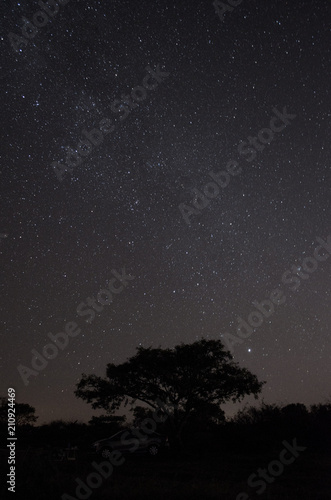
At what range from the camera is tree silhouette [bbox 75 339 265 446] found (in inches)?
1053

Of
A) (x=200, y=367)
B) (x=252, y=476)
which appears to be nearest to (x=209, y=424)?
(x=200, y=367)

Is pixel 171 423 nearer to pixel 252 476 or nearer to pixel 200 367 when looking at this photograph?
pixel 200 367

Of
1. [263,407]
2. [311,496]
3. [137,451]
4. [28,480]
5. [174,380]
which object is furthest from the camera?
[263,407]

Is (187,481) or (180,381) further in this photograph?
(180,381)

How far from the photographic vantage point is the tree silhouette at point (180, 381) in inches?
A: 1053

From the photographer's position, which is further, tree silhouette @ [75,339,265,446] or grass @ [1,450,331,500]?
tree silhouette @ [75,339,265,446]

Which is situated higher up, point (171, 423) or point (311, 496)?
point (171, 423)

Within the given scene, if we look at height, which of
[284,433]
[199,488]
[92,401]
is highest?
[92,401]

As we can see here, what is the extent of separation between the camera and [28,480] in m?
7.54

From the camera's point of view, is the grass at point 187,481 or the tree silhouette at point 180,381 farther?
the tree silhouette at point 180,381

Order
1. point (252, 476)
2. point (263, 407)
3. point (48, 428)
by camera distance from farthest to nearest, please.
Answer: point (48, 428) → point (263, 407) → point (252, 476)

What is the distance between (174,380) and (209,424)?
5770 millimetres

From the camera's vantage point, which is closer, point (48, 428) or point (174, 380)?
point (174, 380)

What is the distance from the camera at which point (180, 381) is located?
26812 millimetres
